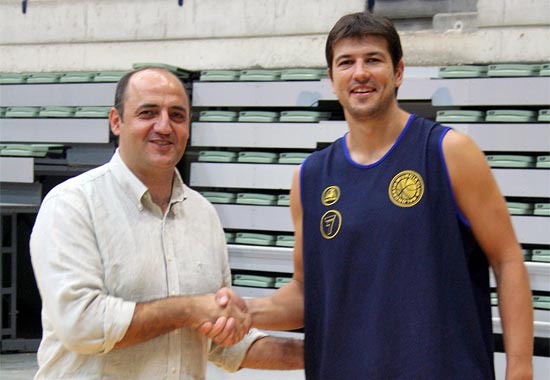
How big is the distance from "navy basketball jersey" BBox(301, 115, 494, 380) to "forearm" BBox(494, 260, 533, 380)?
2.6 inches

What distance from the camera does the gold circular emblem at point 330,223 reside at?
7.43ft

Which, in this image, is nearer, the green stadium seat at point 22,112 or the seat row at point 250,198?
the seat row at point 250,198

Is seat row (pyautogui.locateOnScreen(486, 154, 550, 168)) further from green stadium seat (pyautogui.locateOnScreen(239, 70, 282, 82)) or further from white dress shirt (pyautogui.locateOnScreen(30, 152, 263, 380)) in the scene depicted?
white dress shirt (pyautogui.locateOnScreen(30, 152, 263, 380))

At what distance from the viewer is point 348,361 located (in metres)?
2.24

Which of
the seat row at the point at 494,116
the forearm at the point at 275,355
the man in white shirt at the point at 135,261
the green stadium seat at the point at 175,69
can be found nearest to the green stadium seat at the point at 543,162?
the seat row at the point at 494,116

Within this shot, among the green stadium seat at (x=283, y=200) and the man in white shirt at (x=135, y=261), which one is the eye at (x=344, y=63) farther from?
the green stadium seat at (x=283, y=200)

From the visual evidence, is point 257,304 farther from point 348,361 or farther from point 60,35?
point 60,35

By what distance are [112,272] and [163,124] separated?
0.45 meters

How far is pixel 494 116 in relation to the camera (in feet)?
20.5

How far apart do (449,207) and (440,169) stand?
102mm

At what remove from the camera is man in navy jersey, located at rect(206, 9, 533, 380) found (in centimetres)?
215

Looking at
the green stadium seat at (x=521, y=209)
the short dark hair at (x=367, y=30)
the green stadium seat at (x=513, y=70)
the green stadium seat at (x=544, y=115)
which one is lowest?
the green stadium seat at (x=521, y=209)

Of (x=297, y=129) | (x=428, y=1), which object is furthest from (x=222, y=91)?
(x=428, y=1)

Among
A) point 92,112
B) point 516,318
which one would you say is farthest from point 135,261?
point 92,112
